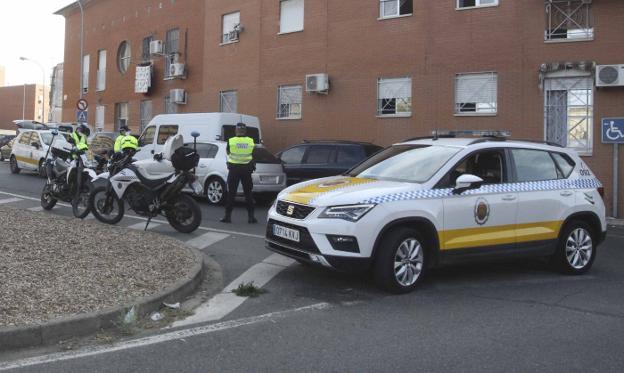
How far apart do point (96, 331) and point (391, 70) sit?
14.0 m

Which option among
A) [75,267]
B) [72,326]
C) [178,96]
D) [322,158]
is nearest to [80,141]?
[322,158]

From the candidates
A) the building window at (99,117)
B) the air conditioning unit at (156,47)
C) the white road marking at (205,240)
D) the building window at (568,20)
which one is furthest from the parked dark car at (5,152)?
the building window at (568,20)

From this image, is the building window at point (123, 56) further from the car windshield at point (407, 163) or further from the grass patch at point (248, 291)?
the grass patch at point (248, 291)

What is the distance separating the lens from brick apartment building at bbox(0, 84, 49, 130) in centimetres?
9075

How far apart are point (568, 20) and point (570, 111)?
88.9 inches

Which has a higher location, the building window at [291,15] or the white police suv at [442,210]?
the building window at [291,15]

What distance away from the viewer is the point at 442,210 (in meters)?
6.44

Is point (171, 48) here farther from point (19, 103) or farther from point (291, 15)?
point (19, 103)

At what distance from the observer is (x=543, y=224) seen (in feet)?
23.7

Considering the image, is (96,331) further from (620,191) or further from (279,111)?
(279,111)

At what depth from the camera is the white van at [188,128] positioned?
16.7m

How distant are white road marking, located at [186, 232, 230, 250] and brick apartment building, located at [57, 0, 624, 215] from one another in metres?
8.68

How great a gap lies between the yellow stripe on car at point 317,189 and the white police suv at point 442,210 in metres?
0.01

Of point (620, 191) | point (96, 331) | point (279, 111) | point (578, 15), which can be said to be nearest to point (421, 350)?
point (96, 331)
